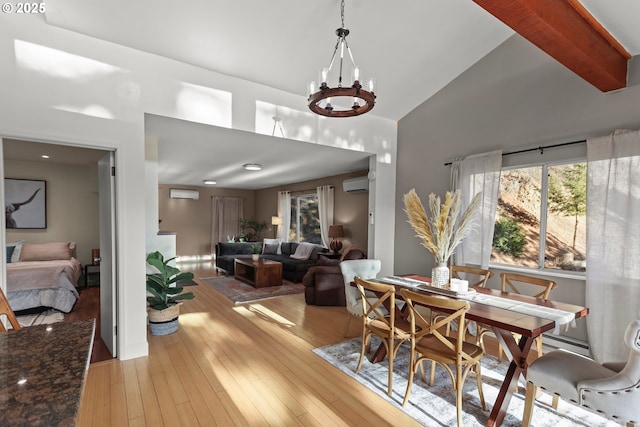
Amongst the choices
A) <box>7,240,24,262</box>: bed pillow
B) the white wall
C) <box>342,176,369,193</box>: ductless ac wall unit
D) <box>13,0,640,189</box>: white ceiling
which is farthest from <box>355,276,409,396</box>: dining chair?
<box>7,240,24,262</box>: bed pillow

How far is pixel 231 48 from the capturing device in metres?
3.02

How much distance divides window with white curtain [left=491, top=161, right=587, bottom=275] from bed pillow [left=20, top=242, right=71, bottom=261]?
674cm

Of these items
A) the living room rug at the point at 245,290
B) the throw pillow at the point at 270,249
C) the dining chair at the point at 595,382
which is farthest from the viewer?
the throw pillow at the point at 270,249

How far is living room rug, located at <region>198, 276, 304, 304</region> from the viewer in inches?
203

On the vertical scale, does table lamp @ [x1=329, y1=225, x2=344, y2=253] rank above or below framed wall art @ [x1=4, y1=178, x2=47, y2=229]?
below

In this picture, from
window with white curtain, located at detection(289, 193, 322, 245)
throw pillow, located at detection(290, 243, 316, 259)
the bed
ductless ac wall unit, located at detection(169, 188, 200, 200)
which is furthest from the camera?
ductless ac wall unit, located at detection(169, 188, 200, 200)

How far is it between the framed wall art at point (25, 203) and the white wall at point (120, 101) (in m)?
4.21

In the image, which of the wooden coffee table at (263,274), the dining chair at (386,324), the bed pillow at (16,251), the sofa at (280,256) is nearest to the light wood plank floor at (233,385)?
the dining chair at (386,324)

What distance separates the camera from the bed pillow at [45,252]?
5180mm

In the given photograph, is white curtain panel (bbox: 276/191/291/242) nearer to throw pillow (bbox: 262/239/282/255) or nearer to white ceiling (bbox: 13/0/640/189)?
throw pillow (bbox: 262/239/282/255)

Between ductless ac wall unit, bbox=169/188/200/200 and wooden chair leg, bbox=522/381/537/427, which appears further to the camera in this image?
ductless ac wall unit, bbox=169/188/200/200

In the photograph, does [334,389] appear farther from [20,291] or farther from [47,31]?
[20,291]

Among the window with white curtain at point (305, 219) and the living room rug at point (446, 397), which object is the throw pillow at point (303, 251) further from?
the living room rug at point (446, 397)

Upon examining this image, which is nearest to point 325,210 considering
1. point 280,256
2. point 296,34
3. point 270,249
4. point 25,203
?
point 280,256
